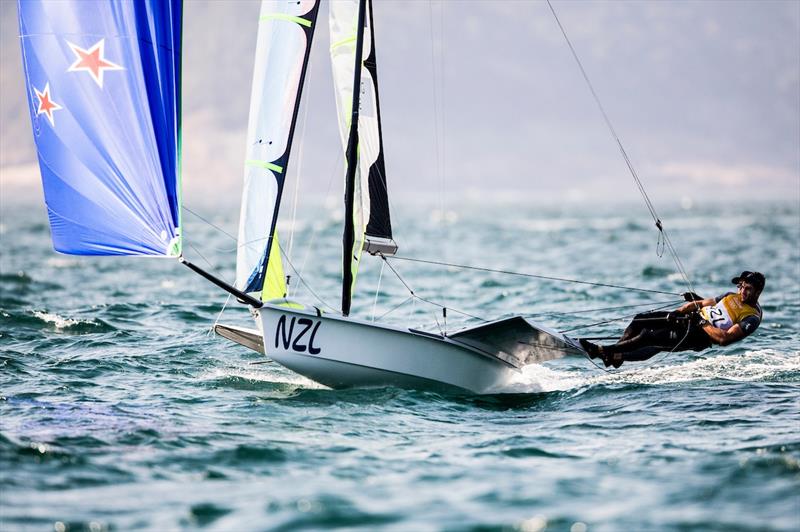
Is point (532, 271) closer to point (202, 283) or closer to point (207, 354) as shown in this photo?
point (202, 283)

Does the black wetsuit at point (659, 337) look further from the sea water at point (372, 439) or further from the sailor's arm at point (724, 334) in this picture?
the sea water at point (372, 439)

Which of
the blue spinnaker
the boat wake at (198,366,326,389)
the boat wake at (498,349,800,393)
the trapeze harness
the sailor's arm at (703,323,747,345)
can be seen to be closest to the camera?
the blue spinnaker

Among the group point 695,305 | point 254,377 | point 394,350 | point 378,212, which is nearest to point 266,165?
point 378,212

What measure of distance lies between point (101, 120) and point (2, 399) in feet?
9.73

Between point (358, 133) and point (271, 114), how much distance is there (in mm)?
942

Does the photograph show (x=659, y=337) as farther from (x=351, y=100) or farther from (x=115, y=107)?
(x=115, y=107)

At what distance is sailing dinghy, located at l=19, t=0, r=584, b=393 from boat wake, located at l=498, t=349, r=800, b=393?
65cm

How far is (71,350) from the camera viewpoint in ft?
42.5

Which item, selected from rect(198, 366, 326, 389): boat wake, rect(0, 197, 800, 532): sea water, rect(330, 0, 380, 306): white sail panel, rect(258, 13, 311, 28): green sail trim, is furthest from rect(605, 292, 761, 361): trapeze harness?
rect(258, 13, 311, 28): green sail trim

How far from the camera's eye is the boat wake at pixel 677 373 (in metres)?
11.4

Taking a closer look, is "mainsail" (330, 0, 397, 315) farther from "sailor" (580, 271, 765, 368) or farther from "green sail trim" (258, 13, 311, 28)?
"sailor" (580, 271, 765, 368)

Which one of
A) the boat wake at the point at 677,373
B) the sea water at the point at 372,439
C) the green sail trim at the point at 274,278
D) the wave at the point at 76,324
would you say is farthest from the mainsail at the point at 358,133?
the wave at the point at 76,324

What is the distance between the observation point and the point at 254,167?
10.4 meters

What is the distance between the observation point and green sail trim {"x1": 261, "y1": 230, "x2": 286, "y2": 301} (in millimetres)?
10625
